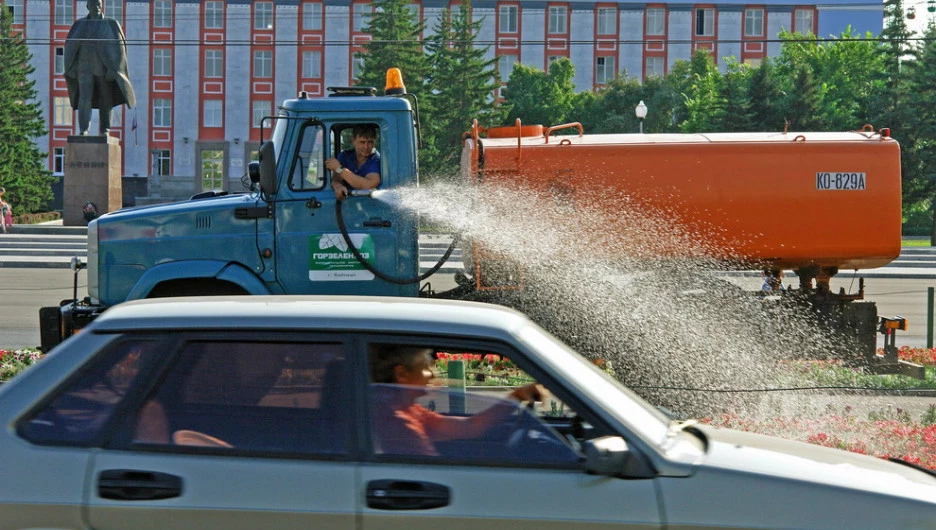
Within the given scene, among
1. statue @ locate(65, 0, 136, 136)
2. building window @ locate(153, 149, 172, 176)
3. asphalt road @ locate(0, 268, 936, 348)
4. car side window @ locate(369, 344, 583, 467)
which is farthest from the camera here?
building window @ locate(153, 149, 172, 176)

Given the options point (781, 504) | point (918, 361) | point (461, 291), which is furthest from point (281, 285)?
point (918, 361)

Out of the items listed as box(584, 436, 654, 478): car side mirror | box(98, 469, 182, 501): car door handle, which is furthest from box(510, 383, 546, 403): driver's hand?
box(98, 469, 182, 501): car door handle

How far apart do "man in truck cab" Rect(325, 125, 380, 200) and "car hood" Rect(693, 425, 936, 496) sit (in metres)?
4.90

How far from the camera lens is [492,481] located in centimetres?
383

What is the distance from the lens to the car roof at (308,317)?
403cm

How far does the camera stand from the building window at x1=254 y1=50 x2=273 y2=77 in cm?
8544

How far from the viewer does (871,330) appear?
1135cm

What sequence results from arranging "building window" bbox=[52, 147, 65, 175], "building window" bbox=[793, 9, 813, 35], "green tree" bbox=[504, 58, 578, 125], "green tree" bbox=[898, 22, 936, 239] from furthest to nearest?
"building window" bbox=[793, 9, 813, 35] → "building window" bbox=[52, 147, 65, 175] → "green tree" bbox=[504, 58, 578, 125] → "green tree" bbox=[898, 22, 936, 239]

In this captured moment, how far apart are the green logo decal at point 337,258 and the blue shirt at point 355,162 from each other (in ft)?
1.73

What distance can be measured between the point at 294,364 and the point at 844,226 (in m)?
7.76

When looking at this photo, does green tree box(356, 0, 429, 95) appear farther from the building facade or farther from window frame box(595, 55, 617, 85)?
window frame box(595, 55, 617, 85)

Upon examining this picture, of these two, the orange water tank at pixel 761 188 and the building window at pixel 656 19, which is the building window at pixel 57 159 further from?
the orange water tank at pixel 761 188

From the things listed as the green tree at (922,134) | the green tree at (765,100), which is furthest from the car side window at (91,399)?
the green tree at (765,100)

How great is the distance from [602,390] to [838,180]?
23.1ft
